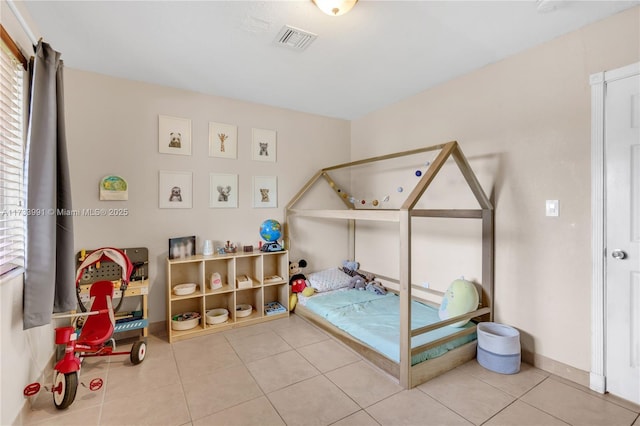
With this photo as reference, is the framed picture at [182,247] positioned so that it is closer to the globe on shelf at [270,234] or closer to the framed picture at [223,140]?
the globe on shelf at [270,234]

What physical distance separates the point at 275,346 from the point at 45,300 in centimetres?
171

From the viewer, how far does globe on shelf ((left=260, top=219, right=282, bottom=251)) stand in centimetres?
340

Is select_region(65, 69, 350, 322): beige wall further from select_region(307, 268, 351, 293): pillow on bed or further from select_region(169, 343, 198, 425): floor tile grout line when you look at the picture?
select_region(307, 268, 351, 293): pillow on bed

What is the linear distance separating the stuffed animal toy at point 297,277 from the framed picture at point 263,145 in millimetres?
1347

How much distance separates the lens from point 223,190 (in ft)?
11.1

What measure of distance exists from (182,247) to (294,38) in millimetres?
2276

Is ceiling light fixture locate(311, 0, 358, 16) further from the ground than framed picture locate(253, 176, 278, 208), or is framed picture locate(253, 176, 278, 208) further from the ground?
ceiling light fixture locate(311, 0, 358, 16)

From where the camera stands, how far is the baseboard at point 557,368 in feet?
6.86

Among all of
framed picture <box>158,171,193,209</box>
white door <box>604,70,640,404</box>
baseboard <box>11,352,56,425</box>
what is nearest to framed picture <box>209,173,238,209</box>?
framed picture <box>158,171,193,209</box>

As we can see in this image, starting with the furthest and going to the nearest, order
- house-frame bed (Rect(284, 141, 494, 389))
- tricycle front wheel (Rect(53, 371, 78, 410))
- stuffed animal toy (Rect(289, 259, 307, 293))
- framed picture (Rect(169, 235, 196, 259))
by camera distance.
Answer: stuffed animal toy (Rect(289, 259, 307, 293))
framed picture (Rect(169, 235, 196, 259))
house-frame bed (Rect(284, 141, 494, 389))
tricycle front wheel (Rect(53, 371, 78, 410))

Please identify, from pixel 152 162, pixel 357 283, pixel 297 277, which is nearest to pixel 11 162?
pixel 152 162

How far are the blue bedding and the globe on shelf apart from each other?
74 cm

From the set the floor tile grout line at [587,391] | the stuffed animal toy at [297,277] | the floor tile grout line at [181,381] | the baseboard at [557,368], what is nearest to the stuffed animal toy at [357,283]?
the stuffed animal toy at [297,277]

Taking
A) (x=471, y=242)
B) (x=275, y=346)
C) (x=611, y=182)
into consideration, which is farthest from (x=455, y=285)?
(x=275, y=346)
